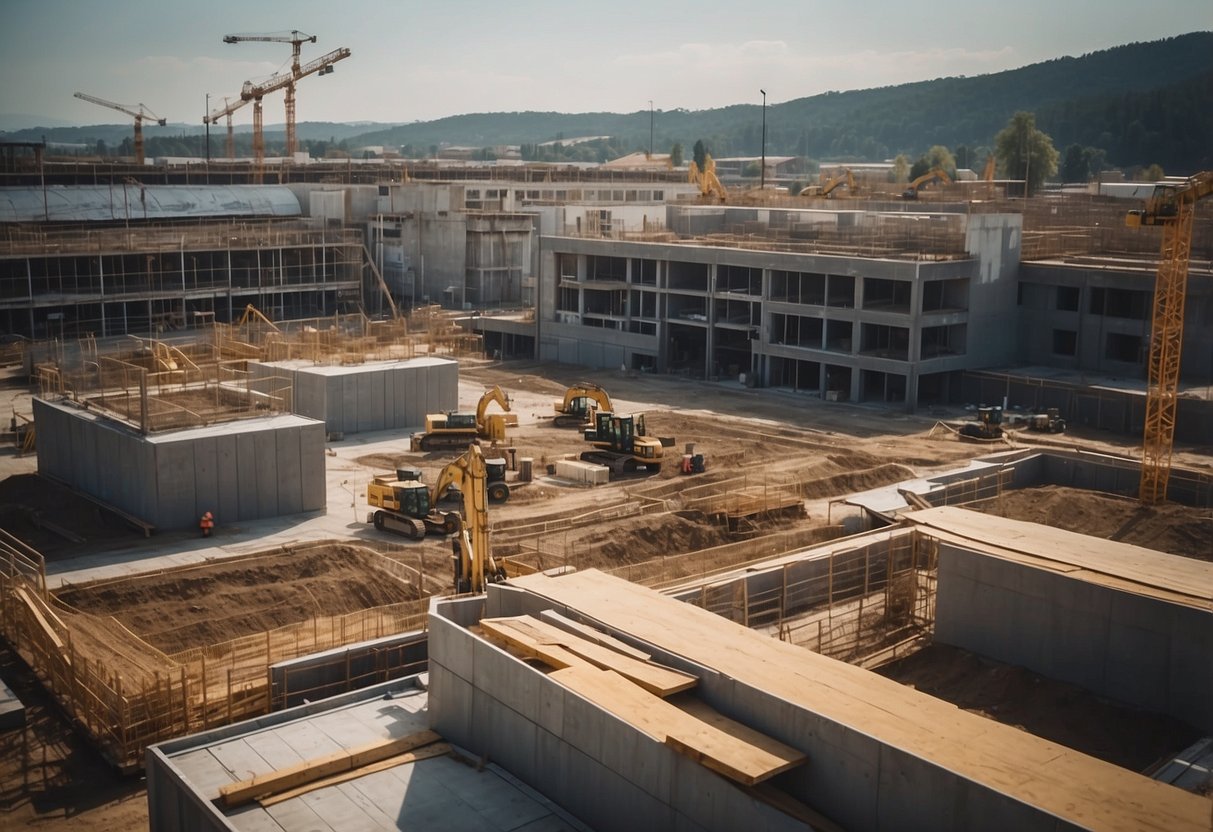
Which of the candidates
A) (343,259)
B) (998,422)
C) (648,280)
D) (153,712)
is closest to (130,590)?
(153,712)

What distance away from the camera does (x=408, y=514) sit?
35.8 m

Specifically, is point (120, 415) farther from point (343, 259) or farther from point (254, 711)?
point (343, 259)

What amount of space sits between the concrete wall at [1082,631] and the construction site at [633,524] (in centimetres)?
8

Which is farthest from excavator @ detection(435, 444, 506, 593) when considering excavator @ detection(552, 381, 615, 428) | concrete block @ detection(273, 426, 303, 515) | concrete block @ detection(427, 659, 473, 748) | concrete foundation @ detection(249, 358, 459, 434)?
excavator @ detection(552, 381, 615, 428)

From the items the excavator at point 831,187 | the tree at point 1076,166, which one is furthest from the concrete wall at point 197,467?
the tree at point 1076,166

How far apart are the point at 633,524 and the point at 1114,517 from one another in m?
14.7

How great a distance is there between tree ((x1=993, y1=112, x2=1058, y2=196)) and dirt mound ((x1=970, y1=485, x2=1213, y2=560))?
101910mm

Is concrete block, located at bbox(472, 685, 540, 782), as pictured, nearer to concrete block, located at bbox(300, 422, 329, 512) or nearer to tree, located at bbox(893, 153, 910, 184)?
concrete block, located at bbox(300, 422, 329, 512)

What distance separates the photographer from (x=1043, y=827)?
536 inches

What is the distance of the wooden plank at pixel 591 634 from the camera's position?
744 inches

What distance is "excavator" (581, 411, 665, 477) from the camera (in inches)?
1700

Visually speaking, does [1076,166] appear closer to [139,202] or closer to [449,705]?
[139,202]

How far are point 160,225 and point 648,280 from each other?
122 feet

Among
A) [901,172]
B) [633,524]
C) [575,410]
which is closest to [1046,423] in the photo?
[575,410]
